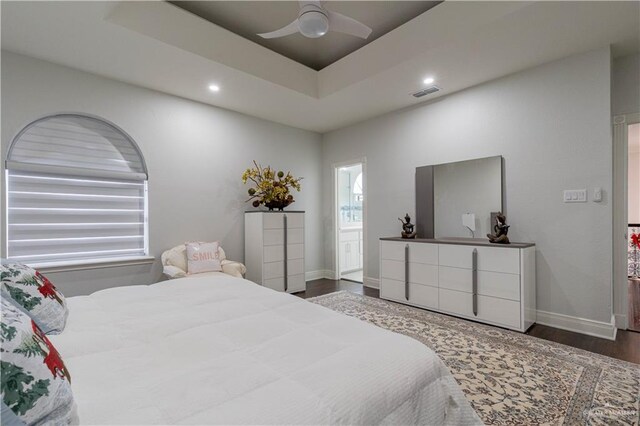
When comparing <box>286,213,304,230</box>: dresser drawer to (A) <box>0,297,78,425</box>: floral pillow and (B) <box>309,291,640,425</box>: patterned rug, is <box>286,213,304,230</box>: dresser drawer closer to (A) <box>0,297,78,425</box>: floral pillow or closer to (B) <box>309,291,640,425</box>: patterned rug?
(B) <box>309,291,640,425</box>: patterned rug

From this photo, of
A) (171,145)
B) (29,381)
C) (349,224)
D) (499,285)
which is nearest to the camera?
(29,381)

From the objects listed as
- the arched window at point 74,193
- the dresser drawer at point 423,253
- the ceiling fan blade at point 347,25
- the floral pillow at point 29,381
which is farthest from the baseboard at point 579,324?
the arched window at point 74,193

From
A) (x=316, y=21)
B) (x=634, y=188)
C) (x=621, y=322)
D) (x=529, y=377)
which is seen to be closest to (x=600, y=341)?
(x=621, y=322)

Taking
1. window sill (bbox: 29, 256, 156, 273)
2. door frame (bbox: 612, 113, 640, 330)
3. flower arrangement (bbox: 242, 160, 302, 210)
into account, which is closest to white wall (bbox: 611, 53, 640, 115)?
door frame (bbox: 612, 113, 640, 330)

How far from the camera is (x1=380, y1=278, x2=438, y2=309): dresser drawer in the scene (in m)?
3.67

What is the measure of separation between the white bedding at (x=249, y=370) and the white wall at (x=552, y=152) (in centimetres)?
266

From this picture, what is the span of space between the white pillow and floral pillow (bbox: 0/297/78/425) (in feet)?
9.62

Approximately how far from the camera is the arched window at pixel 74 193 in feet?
10.00

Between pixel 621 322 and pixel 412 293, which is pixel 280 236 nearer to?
pixel 412 293

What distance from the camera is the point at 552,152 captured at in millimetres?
3209

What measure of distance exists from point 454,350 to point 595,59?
3062 millimetres

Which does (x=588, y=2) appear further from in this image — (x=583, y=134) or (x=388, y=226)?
(x=388, y=226)

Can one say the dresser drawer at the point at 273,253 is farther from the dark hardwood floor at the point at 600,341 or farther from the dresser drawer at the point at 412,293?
the dark hardwood floor at the point at 600,341

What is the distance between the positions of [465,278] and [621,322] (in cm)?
147
